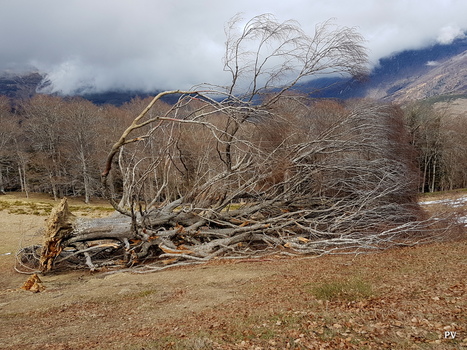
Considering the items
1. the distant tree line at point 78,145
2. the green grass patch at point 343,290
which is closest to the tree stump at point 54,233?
the green grass patch at point 343,290

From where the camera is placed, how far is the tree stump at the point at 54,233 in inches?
295

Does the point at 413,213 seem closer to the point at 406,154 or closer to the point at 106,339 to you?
the point at 406,154

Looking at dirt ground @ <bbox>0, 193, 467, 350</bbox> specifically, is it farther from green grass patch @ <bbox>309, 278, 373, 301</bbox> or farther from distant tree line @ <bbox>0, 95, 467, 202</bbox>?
distant tree line @ <bbox>0, 95, 467, 202</bbox>

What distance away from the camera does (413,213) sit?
27.5 ft

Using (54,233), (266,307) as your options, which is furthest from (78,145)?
(266,307)

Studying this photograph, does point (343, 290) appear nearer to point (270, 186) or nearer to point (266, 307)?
point (266, 307)

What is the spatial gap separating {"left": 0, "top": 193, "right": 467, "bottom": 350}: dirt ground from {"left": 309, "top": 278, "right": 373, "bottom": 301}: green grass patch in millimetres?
12

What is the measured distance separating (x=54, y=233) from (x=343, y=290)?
659cm

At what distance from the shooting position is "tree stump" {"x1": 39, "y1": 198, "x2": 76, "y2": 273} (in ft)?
24.6

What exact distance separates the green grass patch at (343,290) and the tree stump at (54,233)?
6.13 m

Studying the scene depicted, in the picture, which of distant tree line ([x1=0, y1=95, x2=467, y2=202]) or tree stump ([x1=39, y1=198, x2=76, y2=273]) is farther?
distant tree line ([x1=0, y1=95, x2=467, y2=202])

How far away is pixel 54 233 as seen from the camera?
296 inches

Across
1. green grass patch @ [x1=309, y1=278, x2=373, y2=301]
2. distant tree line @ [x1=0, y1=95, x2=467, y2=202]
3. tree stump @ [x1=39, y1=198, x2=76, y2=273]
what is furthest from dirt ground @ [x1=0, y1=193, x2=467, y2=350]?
distant tree line @ [x1=0, y1=95, x2=467, y2=202]

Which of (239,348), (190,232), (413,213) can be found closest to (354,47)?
(413,213)
